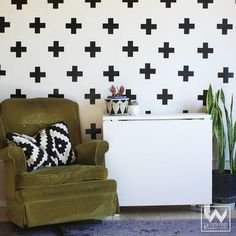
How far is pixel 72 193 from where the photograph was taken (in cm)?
338

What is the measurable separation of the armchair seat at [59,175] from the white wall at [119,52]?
789 mm

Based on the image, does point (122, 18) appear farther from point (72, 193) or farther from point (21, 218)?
point (21, 218)

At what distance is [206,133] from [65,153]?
1.21 meters

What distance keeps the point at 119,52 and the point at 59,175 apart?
4.67 feet

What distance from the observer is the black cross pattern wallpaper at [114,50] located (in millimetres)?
4203

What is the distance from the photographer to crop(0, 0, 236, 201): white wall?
420cm

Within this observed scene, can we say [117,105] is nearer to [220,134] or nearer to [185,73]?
[185,73]

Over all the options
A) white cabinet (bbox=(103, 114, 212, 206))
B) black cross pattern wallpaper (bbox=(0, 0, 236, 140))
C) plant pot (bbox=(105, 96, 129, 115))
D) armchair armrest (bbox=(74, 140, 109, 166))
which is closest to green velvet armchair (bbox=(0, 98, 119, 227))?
armchair armrest (bbox=(74, 140, 109, 166))

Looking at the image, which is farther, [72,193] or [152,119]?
[152,119]

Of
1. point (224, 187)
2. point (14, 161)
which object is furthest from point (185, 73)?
point (14, 161)

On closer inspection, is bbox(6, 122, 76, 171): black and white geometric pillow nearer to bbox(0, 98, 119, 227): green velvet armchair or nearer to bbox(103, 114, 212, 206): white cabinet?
bbox(0, 98, 119, 227): green velvet armchair

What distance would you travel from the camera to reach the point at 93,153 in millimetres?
3678

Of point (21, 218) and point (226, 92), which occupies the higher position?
point (226, 92)

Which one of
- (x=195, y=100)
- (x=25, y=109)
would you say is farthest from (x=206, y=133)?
(x=25, y=109)
